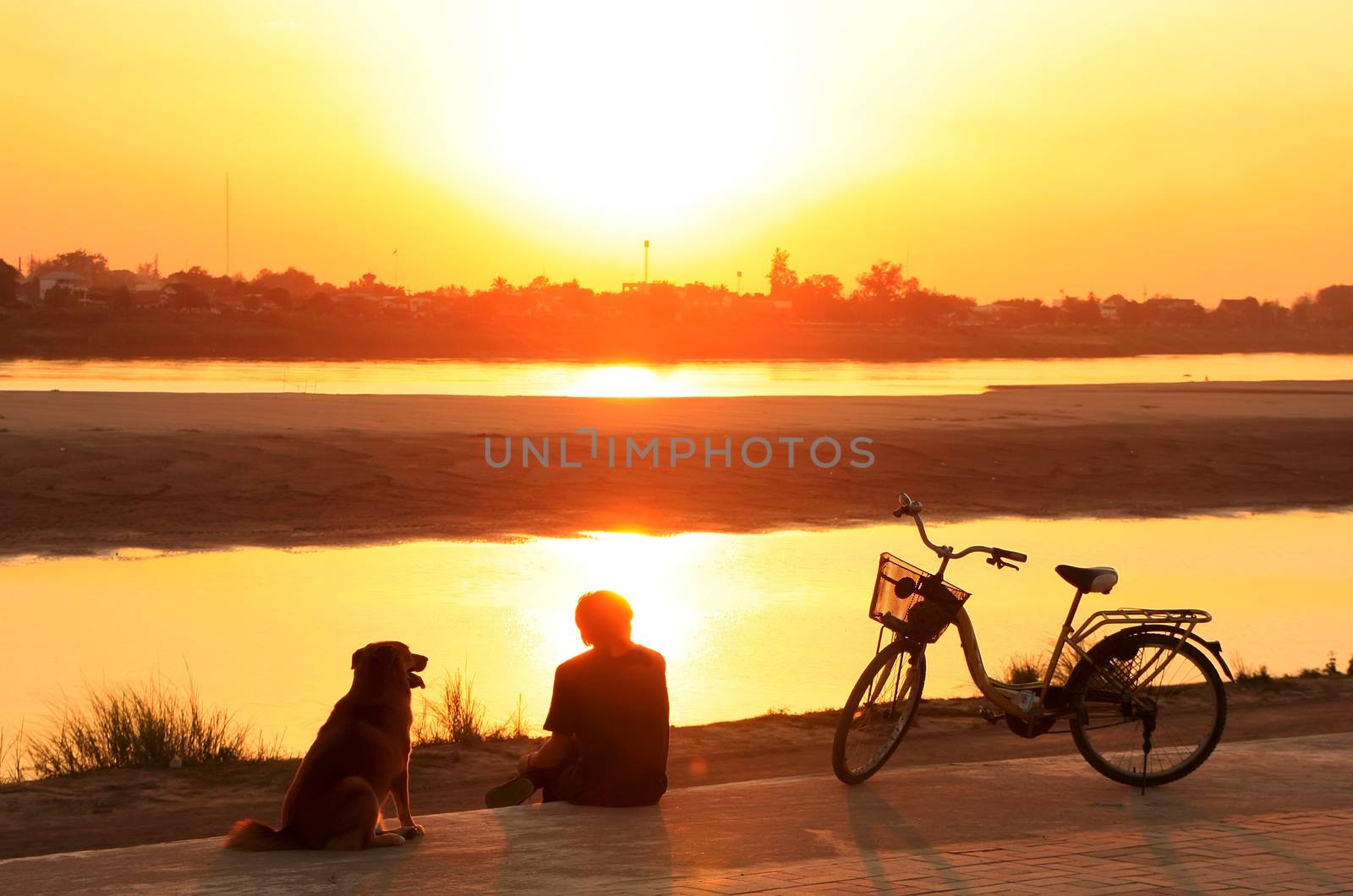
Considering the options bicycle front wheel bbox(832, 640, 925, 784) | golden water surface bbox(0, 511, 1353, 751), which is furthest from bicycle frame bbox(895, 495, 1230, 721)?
golden water surface bbox(0, 511, 1353, 751)

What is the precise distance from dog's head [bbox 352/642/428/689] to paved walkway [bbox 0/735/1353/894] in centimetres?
69

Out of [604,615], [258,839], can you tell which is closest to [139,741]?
[258,839]

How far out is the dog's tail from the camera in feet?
21.8

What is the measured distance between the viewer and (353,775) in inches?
263

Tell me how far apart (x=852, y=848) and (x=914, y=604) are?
1520mm

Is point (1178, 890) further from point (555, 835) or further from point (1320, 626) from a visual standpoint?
point (1320, 626)

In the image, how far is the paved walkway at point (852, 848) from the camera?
6.12 m

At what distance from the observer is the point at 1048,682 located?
26.9 feet

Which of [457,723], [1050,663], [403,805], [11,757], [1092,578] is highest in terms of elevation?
[1092,578]

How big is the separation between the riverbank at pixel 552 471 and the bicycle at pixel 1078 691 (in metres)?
14.3

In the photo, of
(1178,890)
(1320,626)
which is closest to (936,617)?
(1178,890)

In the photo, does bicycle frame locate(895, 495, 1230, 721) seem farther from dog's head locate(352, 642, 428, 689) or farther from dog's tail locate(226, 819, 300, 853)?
dog's tail locate(226, 819, 300, 853)

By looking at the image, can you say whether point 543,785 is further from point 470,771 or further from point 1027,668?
point 1027,668

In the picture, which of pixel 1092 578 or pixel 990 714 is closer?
pixel 1092 578
